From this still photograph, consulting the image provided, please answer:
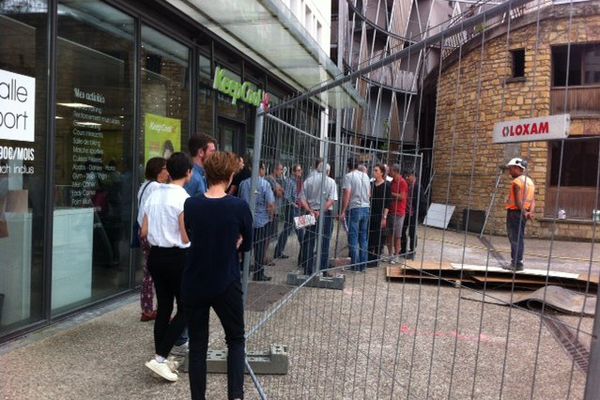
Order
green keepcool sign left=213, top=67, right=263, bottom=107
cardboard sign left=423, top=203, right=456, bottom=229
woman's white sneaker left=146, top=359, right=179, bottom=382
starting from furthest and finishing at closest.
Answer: green keepcool sign left=213, top=67, right=263, bottom=107, woman's white sneaker left=146, top=359, right=179, bottom=382, cardboard sign left=423, top=203, right=456, bottom=229

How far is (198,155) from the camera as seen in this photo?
14.8ft

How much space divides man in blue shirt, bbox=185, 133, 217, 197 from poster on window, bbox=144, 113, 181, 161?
7.83 feet

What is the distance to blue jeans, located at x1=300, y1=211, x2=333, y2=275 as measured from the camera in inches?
230

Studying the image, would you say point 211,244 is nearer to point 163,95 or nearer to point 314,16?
point 163,95

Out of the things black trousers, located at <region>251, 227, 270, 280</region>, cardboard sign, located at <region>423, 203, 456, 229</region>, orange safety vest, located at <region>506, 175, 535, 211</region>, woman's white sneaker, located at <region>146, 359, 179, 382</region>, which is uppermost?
orange safety vest, located at <region>506, 175, 535, 211</region>

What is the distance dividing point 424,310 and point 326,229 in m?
1.61

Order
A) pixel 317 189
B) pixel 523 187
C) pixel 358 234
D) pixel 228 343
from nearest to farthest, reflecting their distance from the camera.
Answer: pixel 523 187, pixel 228 343, pixel 317 189, pixel 358 234

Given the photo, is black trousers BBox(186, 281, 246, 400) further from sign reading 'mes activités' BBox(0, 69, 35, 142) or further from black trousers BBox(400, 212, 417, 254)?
black trousers BBox(400, 212, 417, 254)

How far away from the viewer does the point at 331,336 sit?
5059 mm

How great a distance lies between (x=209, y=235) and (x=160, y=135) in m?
4.26

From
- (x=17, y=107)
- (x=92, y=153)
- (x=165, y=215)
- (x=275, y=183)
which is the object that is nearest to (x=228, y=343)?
(x=165, y=215)

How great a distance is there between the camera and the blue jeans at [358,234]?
7.41 metres

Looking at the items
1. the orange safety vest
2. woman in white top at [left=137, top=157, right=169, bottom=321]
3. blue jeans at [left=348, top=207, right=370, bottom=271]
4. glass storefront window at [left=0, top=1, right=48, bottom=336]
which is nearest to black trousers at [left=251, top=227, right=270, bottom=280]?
woman in white top at [left=137, top=157, right=169, bottom=321]

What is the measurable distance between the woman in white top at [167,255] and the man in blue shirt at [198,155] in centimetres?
42
